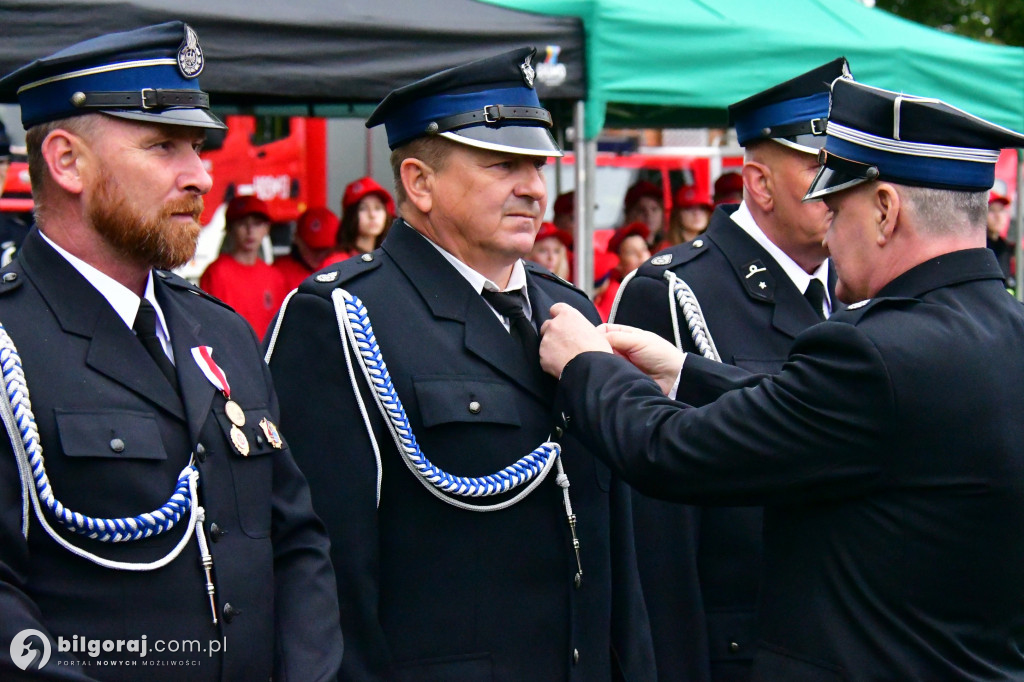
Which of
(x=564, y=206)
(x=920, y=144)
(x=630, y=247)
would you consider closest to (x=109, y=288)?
(x=920, y=144)

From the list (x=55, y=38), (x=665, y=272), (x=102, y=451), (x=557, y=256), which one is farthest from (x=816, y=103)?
(x=557, y=256)

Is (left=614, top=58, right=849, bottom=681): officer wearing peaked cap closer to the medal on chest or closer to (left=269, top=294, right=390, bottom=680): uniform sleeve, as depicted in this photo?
(left=269, top=294, right=390, bottom=680): uniform sleeve

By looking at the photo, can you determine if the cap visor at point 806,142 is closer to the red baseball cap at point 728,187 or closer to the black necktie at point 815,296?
the black necktie at point 815,296

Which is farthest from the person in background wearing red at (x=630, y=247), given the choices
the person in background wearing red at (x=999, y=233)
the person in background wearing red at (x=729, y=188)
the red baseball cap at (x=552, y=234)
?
the person in background wearing red at (x=999, y=233)

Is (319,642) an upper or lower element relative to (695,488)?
lower

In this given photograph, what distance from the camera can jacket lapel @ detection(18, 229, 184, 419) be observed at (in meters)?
2.17

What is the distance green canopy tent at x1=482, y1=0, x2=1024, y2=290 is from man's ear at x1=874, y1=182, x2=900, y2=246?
10.0ft

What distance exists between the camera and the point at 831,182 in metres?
2.39

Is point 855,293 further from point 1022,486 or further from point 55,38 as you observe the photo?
point 55,38

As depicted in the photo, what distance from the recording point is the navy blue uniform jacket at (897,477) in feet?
7.02

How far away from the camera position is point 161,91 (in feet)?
7.55

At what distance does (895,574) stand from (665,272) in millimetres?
1301

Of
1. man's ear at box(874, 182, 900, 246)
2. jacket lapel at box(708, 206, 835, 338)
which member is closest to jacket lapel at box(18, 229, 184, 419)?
man's ear at box(874, 182, 900, 246)

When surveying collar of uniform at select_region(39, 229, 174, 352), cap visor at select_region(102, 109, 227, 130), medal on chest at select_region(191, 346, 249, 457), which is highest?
cap visor at select_region(102, 109, 227, 130)
